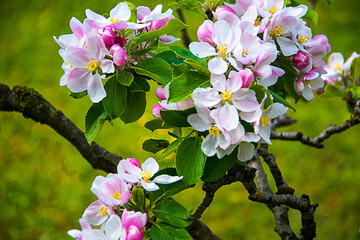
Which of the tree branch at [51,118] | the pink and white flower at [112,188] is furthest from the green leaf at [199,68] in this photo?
the tree branch at [51,118]

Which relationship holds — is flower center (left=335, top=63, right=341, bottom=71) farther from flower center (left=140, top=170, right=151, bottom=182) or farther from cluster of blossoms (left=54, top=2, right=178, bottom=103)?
flower center (left=140, top=170, right=151, bottom=182)

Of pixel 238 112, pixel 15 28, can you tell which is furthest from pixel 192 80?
pixel 15 28

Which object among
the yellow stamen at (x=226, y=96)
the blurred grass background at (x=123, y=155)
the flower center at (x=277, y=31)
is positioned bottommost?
the blurred grass background at (x=123, y=155)

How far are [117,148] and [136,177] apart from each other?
87.7 inches

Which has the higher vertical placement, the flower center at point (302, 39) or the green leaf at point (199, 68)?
the green leaf at point (199, 68)

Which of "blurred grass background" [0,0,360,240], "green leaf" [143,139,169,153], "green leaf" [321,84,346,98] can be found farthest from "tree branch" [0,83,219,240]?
"blurred grass background" [0,0,360,240]

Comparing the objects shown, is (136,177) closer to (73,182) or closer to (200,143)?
(200,143)

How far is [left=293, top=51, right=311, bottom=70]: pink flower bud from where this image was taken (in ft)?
2.91

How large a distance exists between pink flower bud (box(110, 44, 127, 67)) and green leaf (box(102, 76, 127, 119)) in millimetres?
Result: 55

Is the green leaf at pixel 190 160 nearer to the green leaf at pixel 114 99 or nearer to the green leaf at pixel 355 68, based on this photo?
the green leaf at pixel 114 99

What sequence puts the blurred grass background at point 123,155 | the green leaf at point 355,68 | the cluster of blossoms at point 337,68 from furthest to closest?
1. the blurred grass background at point 123,155
2. the cluster of blossoms at point 337,68
3. the green leaf at point 355,68

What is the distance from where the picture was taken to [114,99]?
0.79 m

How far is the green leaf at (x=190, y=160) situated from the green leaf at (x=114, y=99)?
0.40 ft

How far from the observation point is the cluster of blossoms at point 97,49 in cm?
75
